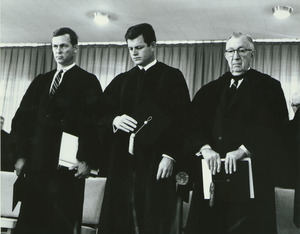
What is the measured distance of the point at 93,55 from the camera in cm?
721

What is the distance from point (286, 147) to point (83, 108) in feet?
4.29

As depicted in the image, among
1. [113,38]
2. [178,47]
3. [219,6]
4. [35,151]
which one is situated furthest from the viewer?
[178,47]

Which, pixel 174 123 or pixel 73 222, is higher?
pixel 174 123

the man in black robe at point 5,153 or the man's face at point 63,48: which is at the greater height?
the man's face at point 63,48

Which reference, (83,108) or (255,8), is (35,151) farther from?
(255,8)

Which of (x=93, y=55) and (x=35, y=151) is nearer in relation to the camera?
(x=35, y=151)

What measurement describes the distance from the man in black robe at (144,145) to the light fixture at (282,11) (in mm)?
3005

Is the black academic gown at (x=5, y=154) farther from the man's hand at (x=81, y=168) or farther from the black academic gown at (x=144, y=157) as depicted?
the black academic gown at (x=144, y=157)

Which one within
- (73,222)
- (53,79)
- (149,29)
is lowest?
(73,222)

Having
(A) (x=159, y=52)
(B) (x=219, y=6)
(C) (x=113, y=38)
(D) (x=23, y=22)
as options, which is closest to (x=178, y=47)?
(A) (x=159, y=52)

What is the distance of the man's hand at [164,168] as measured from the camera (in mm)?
2664

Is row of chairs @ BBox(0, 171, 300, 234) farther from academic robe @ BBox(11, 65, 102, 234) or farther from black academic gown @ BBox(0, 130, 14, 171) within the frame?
academic robe @ BBox(11, 65, 102, 234)

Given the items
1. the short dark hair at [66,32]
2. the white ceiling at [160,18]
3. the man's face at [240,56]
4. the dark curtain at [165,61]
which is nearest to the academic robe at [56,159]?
the short dark hair at [66,32]

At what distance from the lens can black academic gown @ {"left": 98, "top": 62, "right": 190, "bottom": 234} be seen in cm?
269
